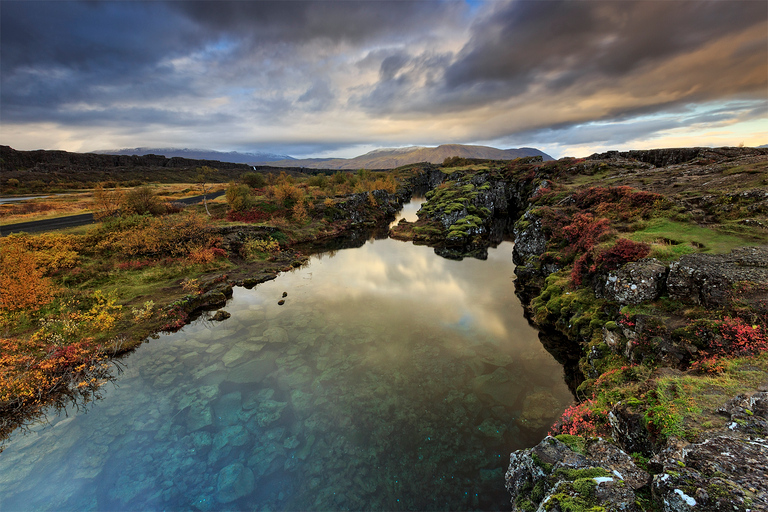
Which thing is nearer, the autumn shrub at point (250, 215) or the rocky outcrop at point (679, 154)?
the rocky outcrop at point (679, 154)

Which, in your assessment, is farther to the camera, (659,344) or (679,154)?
(679,154)

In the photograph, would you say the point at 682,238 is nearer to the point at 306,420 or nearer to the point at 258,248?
the point at 306,420

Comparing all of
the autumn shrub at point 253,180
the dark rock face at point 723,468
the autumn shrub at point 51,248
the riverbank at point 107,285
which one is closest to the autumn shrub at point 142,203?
the riverbank at point 107,285

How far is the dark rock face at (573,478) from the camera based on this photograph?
7322 mm

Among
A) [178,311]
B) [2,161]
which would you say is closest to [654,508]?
[178,311]

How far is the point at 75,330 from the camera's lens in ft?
69.0

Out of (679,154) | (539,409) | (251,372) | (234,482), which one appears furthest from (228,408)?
(679,154)

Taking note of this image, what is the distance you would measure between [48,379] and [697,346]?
36.9 meters

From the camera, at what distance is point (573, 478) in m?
8.30

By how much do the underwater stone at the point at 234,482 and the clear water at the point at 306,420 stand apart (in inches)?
2.1

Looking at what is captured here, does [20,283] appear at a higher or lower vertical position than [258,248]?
higher

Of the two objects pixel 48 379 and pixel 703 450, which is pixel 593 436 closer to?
pixel 703 450

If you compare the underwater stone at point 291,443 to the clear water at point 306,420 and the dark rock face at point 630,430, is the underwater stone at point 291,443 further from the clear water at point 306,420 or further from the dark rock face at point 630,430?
the dark rock face at point 630,430

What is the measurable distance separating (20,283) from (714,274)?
48.0 metres
